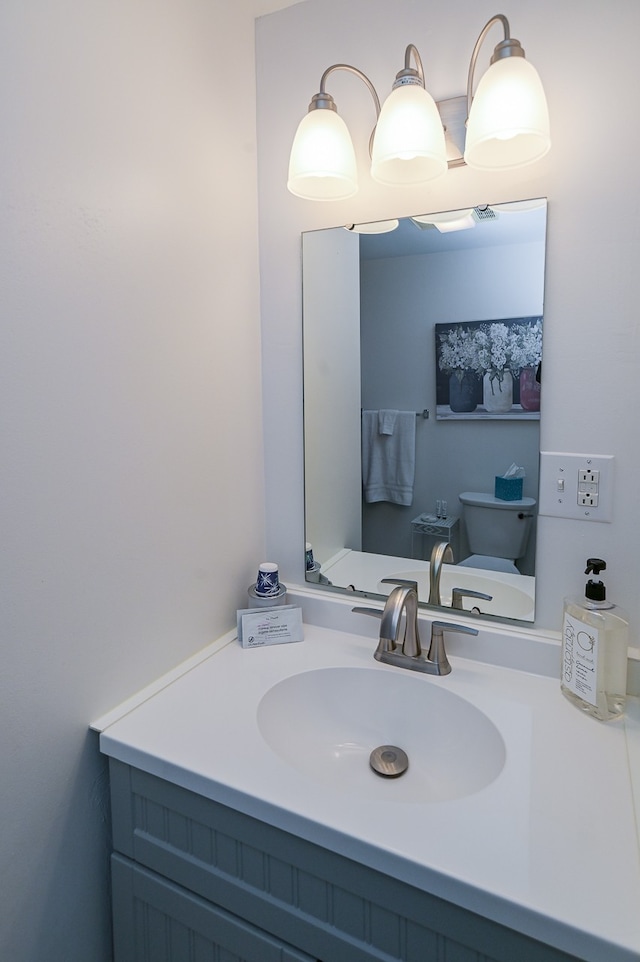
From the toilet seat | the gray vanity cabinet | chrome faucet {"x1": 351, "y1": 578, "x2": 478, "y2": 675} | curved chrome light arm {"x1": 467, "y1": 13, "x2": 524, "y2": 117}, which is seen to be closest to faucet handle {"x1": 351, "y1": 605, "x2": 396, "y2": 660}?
chrome faucet {"x1": 351, "y1": 578, "x2": 478, "y2": 675}

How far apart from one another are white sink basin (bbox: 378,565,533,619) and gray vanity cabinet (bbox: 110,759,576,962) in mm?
582

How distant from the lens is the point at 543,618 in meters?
1.11

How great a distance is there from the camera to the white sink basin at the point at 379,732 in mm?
944

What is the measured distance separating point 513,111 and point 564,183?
0.58 feet

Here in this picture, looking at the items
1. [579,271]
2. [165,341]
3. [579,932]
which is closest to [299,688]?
[579,932]

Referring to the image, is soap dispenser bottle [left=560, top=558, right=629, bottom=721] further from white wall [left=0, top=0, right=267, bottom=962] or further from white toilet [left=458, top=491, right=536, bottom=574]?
white wall [left=0, top=0, right=267, bottom=962]

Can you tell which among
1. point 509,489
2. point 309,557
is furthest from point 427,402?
point 309,557

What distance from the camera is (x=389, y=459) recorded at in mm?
1261

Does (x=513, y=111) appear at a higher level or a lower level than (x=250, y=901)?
higher

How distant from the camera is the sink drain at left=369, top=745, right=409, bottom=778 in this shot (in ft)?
3.24

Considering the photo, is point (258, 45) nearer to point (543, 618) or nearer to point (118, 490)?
point (118, 490)

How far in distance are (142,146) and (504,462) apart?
2.97 ft

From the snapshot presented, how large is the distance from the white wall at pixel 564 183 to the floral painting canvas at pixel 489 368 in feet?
0.11

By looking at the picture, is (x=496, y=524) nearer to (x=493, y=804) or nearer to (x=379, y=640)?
(x=379, y=640)
